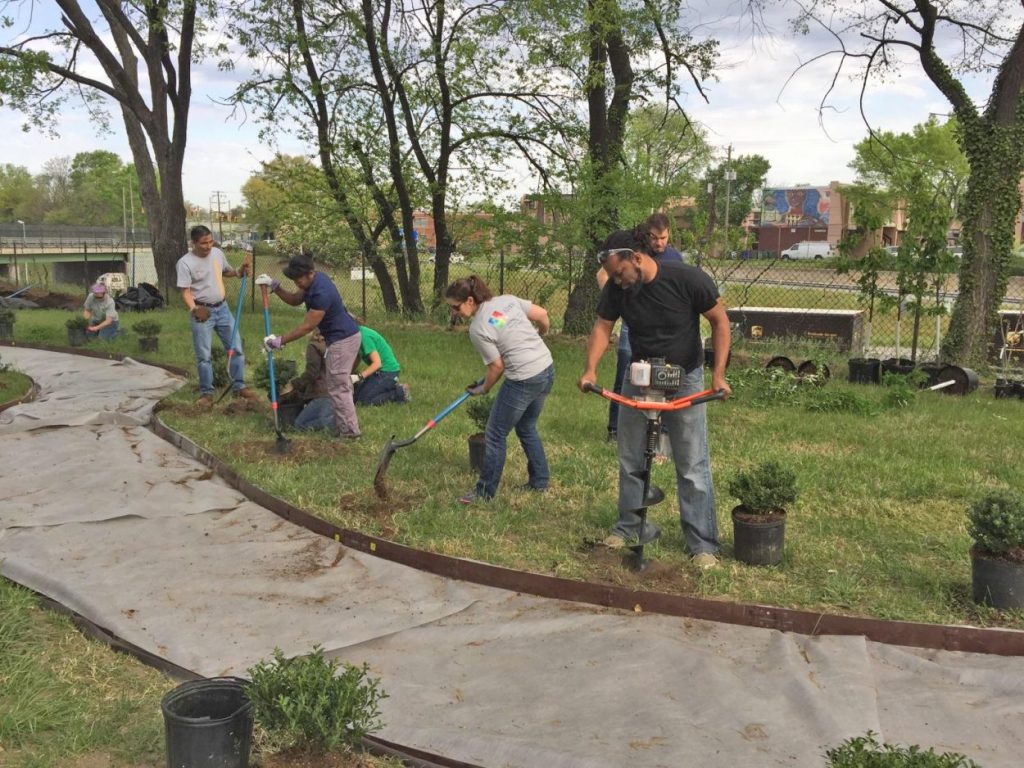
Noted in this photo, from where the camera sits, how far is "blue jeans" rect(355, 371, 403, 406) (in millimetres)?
8617

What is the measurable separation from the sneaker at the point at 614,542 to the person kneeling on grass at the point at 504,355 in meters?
1.01

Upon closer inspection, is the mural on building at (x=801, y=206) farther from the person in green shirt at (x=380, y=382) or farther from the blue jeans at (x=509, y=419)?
the blue jeans at (x=509, y=419)

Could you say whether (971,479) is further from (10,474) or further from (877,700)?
(10,474)

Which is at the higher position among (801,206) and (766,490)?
(801,206)

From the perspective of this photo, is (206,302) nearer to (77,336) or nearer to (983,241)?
(77,336)

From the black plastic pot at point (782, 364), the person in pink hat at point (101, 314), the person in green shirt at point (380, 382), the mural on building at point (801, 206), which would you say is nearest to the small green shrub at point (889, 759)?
the person in green shirt at point (380, 382)

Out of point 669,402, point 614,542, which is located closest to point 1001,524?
point 669,402

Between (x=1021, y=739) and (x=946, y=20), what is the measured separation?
1181 cm

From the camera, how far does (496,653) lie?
376cm

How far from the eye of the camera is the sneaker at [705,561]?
4.54 meters

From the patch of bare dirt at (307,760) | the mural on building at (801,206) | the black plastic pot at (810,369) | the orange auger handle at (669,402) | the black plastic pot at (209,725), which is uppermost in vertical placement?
the mural on building at (801,206)

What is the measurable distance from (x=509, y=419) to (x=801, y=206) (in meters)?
90.2

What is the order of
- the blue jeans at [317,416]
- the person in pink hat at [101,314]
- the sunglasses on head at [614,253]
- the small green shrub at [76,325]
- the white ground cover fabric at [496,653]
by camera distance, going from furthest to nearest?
the person in pink hat at [101,314], the small green shrub at [76,325], the blue jeans at [317,416], the sunglasses on head at [614,253], the white ground cover fabric at [496,653]

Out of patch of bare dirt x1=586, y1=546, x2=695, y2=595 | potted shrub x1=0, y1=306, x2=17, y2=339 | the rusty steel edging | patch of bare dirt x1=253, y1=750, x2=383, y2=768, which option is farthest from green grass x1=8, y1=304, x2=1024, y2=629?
potted shrub x1=0, y1=306, x2=17, y2=339
